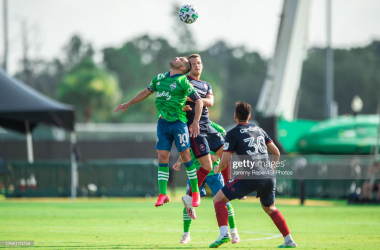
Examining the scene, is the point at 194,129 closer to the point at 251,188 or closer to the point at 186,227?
the point at 251,188

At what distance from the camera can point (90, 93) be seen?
75.0 meters

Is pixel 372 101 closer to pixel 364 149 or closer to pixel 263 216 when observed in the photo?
A: pixel 364 149

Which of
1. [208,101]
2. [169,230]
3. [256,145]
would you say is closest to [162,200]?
[208,101]

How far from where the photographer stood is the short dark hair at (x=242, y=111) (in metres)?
7.89

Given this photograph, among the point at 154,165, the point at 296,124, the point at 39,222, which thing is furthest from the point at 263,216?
the point at 296,124

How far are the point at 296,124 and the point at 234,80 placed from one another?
78.3 meters

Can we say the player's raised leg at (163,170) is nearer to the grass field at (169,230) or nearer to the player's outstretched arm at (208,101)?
the grass field at (169,230)

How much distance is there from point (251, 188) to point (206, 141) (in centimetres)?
134

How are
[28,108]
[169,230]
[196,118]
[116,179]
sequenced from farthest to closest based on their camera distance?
[116,179], [28,108], [169,230], [196,118]

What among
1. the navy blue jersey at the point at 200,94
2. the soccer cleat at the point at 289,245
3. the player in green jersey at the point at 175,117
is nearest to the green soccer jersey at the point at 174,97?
the player in green jersey at the point at 175,117

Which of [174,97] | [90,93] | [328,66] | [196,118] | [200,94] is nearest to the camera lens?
[196,118]

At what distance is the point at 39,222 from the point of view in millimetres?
11961

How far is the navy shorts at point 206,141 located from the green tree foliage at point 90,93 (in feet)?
220

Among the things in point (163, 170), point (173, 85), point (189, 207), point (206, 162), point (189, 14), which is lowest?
point (189, 207)
